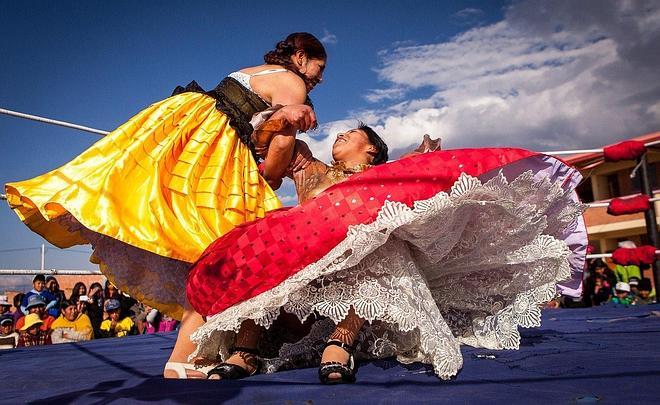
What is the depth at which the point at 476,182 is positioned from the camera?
1217 millimetres

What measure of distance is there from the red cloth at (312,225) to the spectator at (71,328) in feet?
10.9

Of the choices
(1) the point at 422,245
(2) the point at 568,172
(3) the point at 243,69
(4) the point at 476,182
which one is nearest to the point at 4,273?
(3) the point at 243,69

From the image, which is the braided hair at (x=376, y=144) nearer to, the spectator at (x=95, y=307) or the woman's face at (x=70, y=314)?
the woman's face at (x=70, y=314)

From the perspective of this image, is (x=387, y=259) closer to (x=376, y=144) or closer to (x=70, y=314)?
(x=376, y=144)

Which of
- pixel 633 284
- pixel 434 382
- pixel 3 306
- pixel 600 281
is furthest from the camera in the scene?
pixel 600 281

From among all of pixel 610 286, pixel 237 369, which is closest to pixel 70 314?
pixel 237 369

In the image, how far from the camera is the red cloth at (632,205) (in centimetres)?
319

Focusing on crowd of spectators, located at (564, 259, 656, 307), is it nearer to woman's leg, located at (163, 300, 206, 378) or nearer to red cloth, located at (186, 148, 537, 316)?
red cloth, located at (186, 148, 537, 316)

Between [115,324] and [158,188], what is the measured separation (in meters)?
3.75

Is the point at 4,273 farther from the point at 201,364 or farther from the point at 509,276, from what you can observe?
the point at 509,276

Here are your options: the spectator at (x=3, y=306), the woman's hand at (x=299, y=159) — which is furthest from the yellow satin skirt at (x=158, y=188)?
the spectator at (x=3, y=306)

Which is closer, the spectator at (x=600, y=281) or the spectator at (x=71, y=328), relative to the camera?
the spectator at (x=71, y=328)

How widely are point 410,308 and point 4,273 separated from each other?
95.6 inches

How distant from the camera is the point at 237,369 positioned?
A: 1.33 metres
